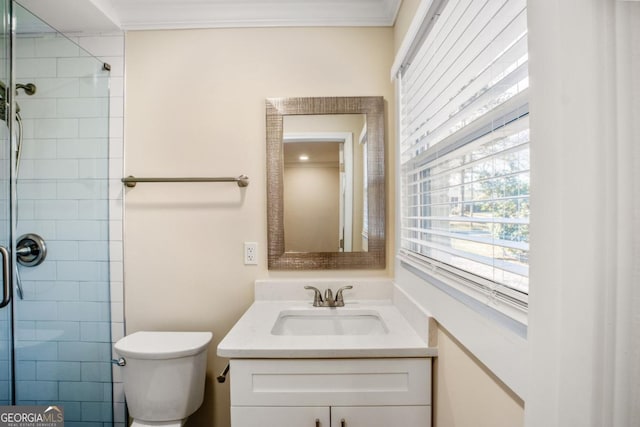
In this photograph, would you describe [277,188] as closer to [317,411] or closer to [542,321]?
[317,411]

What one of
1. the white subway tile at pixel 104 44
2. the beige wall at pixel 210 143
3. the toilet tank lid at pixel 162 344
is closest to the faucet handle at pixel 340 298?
the beige wall at pixel 210 143

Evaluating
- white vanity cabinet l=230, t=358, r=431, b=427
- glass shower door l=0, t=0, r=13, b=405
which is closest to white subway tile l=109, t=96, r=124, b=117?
glass shower door l=0, t=0, r=13, b=405

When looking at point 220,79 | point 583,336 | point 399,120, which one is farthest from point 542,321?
point 220,79

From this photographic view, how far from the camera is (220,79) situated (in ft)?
5.02

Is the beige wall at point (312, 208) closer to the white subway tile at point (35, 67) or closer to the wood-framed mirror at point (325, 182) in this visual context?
the wood-framed mirror at point (325, 182)

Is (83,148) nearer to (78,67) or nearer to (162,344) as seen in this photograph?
(78,67)

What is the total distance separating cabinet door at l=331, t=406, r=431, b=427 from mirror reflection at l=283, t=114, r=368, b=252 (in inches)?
28.2

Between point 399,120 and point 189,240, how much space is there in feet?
4.05

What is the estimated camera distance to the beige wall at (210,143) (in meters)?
1.52

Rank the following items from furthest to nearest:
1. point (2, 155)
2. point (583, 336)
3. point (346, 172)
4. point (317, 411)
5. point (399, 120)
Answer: point (346, 172), point (399, 120), point (2, 155), point (317, 411), point (583, 336)

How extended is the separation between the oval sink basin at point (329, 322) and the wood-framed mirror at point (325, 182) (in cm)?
23

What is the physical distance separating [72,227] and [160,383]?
0.86 meters

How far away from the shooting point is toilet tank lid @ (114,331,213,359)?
3.97 feet

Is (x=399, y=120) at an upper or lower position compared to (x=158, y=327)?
upper
